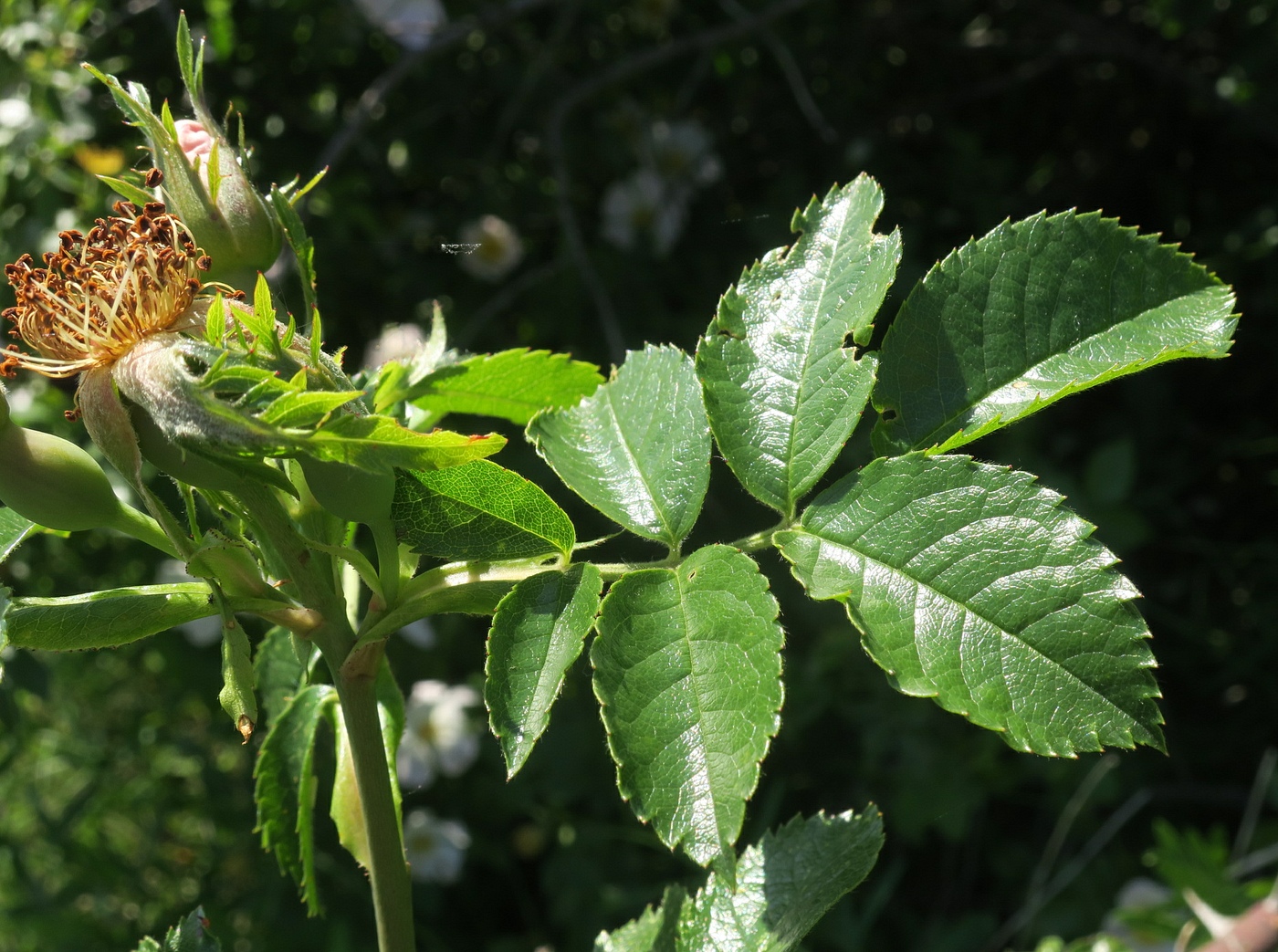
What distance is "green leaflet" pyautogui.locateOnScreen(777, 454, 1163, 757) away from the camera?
1.97 feet

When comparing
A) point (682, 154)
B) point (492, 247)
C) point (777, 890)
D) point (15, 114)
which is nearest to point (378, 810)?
point (777, 890)

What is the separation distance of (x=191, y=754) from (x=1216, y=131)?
2.87 metres

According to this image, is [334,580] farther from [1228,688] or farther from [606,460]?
[1228,688]

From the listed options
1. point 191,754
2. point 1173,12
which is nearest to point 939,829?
point 191,754

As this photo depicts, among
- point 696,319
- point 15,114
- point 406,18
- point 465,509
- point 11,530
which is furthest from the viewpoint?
point 696,319

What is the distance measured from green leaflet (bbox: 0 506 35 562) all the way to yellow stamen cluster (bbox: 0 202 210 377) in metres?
0.13

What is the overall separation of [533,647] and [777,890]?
1.05 ft

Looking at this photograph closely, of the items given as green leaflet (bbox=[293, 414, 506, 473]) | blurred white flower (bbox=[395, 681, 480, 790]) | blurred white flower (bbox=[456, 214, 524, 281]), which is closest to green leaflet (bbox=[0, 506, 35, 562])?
green leaflet (bbox=[293, 414, 506, 473])

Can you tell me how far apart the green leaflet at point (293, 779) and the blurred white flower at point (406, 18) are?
68.4 inches

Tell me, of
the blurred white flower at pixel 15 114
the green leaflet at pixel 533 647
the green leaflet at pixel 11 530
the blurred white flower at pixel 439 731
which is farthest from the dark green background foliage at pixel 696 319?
the green leaflet at pixel 533 647

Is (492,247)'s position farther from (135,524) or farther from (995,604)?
(995,604)

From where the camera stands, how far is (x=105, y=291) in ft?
2.23

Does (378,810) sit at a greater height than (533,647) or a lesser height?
lesser

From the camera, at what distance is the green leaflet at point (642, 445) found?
0.76m
